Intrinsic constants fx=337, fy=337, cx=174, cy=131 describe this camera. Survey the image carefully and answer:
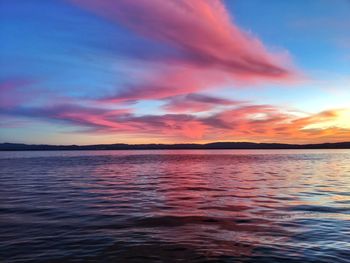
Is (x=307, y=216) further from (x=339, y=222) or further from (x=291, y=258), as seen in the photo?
(x=291, y=258)

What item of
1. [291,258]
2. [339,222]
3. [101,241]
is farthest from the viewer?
[339,222]

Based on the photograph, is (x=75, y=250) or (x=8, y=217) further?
(x=8, y=217)

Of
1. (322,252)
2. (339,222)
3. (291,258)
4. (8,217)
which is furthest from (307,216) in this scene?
(8,217)

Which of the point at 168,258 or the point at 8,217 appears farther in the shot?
the point at 8,217

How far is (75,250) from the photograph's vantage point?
39.9 feet

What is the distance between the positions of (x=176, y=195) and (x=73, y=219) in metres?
11.1

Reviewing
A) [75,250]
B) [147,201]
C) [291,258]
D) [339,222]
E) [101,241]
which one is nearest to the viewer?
[291,258]

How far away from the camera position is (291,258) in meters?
11.3

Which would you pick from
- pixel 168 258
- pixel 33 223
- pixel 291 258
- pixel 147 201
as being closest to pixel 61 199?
pixel 147 201

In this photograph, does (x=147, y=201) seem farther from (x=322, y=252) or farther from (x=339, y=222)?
(x=322, y=252)

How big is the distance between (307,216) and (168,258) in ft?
33.4

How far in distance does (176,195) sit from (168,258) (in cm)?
1605

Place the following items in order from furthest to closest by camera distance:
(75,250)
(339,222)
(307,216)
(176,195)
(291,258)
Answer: (176,195) < (307,216) < (339,222) < (75,250) < (291,258)

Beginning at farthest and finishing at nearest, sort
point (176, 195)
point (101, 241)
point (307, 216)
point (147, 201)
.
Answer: point (176, 195)
point (147, 201)
point (307, 216)
point (101, 241)
